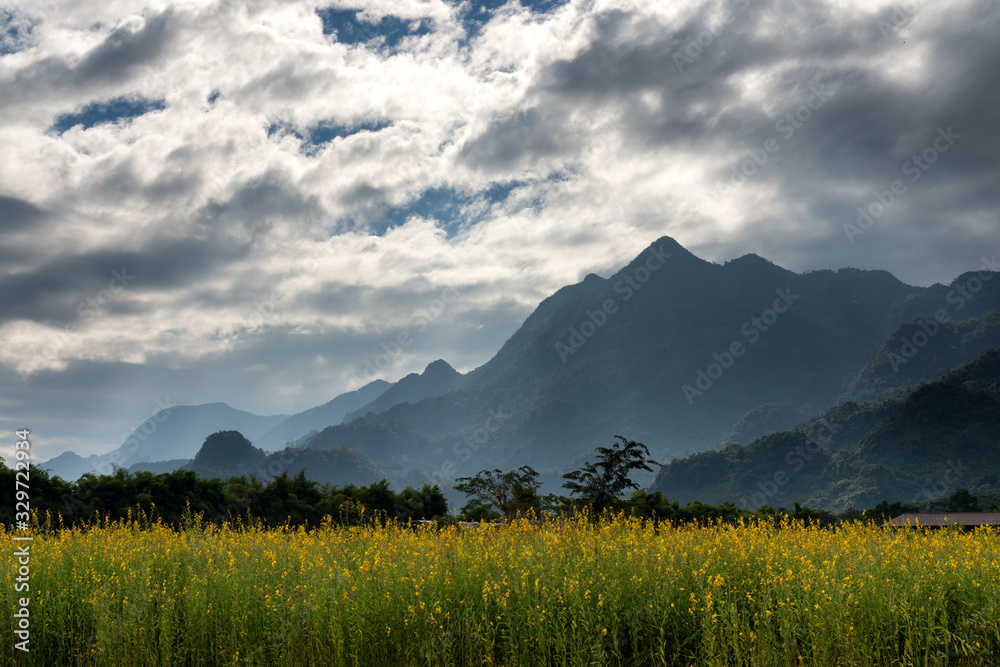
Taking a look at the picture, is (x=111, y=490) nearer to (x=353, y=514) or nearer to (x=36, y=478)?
(x=36, y=478)

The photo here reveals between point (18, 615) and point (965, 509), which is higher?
point (18, 615)

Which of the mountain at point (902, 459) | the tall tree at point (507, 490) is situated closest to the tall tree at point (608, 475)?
the tall tree at point (507, 490)

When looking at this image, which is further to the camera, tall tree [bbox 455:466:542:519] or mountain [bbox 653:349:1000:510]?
mountain [bbox 653:349:1000:510]

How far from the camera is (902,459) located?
168m

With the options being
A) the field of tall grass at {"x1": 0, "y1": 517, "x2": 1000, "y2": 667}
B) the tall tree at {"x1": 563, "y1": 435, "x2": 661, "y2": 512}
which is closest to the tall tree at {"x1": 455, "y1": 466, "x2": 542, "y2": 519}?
the tall tree at {"x1": 563, "y1": 435, "x2": 661, "y2": 512}

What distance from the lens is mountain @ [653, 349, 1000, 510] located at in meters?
158

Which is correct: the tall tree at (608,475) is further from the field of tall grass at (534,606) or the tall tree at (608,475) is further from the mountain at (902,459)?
the mountain at (902,459)

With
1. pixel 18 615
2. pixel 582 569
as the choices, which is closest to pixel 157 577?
pixel 18 615

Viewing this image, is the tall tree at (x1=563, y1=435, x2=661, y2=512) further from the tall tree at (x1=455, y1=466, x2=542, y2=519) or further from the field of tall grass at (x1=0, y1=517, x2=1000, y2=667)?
the field of tall grass at (x1=0, y1=517, x2=1000, y2=667)

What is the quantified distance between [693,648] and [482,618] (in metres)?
2.50

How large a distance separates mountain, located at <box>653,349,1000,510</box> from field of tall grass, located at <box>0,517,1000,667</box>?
15566cm

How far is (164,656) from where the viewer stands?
23.3ft

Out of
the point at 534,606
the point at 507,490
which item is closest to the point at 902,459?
the point at 507,490

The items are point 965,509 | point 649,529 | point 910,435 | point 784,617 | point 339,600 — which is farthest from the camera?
point 910,435
